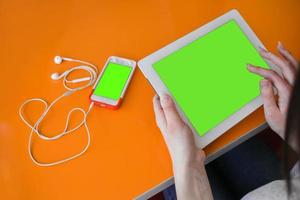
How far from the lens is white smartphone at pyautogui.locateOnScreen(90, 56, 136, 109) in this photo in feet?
2.13

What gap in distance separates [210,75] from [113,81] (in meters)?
0.22

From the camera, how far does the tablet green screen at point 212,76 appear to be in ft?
2.03

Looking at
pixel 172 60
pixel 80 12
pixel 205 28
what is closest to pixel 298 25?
pixel 205 28

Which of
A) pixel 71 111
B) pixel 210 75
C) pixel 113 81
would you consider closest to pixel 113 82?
pixel 113 81

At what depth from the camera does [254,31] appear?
0.76 m

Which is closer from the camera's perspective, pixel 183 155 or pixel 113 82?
pixel 183 155

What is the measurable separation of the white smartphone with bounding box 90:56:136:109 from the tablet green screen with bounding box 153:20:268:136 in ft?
0.25

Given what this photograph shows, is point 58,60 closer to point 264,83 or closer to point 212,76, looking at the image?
point 212,76

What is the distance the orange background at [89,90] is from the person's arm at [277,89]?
3cm

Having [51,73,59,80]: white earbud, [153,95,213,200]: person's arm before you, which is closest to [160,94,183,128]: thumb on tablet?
[153,95,213,200]: person's arm

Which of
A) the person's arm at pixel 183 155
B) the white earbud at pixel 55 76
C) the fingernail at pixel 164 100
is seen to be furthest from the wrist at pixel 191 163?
the white earbud at pixel 55 76

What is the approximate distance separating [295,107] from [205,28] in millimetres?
379

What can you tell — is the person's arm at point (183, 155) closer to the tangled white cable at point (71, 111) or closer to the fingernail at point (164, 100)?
the fingernail at point (164, 100)

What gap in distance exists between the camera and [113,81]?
2.22ft
